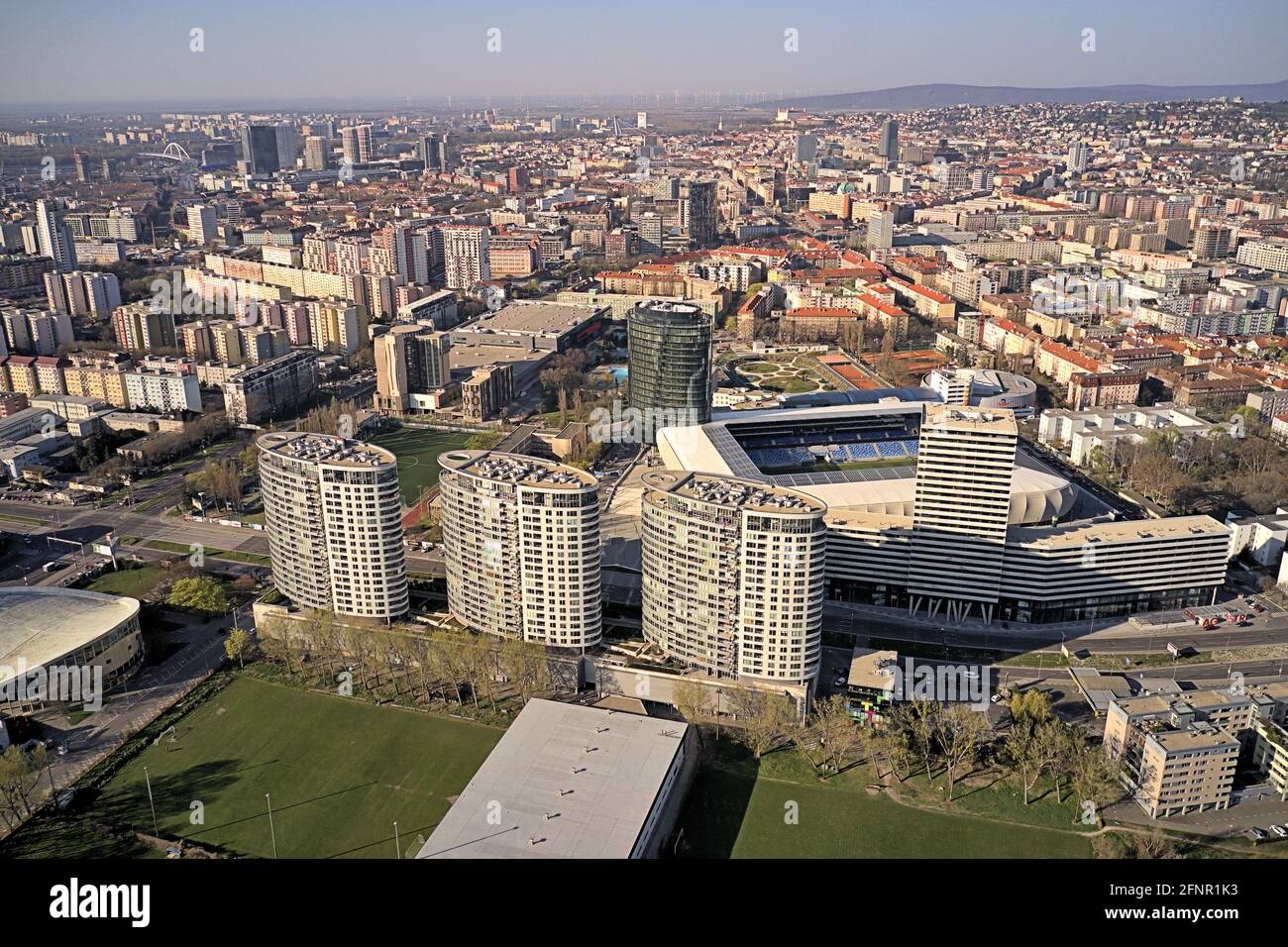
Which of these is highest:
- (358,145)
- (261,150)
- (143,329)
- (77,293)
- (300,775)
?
(358,145)

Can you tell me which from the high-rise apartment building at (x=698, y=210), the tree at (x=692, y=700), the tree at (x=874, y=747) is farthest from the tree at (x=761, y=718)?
the high-rise apartment building at (x=698, y=210)

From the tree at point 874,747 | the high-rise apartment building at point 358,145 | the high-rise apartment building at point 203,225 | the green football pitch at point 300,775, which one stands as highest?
the high-rise apartment building at point 358,145

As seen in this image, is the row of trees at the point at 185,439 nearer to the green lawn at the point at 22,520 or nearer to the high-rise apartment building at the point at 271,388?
the high-rise apartment building at the point at 271,388

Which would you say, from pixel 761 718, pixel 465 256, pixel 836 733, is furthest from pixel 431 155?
pixel 836 733

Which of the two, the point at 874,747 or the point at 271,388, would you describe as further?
the point at 271,388

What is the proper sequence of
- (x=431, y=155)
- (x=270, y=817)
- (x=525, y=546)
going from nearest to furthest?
(x=270, y=817)
(x=525, y=546)
(x=431, y=155)

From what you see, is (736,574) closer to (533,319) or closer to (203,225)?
(533,319)

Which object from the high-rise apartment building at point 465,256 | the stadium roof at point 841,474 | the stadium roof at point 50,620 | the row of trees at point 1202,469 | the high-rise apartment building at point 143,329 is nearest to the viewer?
the stadium roof at point 50,620
